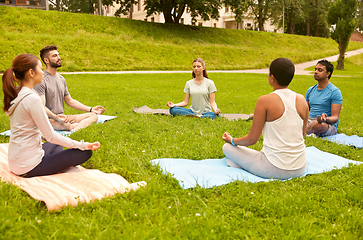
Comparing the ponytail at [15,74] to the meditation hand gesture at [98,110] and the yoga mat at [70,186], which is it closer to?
the yoga mat at [70,186]

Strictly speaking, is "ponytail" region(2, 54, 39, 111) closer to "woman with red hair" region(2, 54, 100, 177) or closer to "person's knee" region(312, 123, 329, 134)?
"woman with red hair" region(2, 54, 100, 177)

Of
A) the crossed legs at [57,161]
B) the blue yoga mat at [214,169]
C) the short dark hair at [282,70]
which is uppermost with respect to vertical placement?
the short dark hair at [282,70]

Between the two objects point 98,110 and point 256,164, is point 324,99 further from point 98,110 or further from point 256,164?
point 98,110

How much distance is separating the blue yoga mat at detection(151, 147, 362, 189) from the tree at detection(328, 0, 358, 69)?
88.6 feet

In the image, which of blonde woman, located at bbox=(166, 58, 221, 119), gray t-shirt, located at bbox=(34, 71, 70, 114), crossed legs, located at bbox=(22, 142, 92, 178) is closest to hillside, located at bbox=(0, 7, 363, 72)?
gray t-shirt, located at bbox=(34, 71, 70, 114)

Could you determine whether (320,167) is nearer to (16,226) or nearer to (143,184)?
(143,184)

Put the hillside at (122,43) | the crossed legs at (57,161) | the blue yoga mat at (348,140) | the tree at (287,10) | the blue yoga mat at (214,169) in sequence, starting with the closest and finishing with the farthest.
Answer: the crossed legs at (57,161) < the blue yoga mat at (214,169) < the blue yoga mat at (348,140) < the hillside at (122,43) < the tree at (287,10)

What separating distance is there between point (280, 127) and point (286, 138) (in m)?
0.19

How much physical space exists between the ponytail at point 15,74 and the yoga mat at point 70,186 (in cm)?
101

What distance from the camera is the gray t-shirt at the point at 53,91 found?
6.38 m

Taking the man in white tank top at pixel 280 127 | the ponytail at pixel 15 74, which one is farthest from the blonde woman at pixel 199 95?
the ponytail at pixel 15 74

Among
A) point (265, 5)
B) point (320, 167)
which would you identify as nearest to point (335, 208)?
point (320, 167)

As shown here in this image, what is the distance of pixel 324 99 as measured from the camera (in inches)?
266

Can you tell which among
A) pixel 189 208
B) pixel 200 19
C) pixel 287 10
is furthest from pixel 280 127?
pixel 200 19
